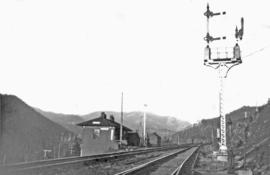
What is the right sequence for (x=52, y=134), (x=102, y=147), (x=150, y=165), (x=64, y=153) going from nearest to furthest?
(x=150, y=165), (x=64, y=153), (x=102, y=147), (x=52, y=134)

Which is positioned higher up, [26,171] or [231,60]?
[231,60]

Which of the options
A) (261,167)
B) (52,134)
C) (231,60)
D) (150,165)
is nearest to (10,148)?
(52,134)

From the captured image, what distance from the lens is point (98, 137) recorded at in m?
46.4

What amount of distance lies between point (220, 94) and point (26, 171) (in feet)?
54.8

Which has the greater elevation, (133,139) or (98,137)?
(98,137)

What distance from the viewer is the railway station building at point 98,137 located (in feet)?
150

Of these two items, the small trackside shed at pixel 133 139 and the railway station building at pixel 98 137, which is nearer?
the railway station building at pixel 98 137

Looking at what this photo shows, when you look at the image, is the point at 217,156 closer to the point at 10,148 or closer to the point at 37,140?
the point at 10,148

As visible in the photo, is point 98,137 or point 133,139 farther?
point 133,139

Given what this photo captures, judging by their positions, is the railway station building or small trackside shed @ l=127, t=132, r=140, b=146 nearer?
the railway station building

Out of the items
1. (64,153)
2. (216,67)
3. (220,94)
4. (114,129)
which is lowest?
(64,153)

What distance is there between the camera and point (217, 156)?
23656 mm

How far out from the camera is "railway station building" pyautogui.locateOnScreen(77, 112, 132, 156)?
150 feet

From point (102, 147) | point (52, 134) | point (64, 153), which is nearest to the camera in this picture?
point (64, 153)
